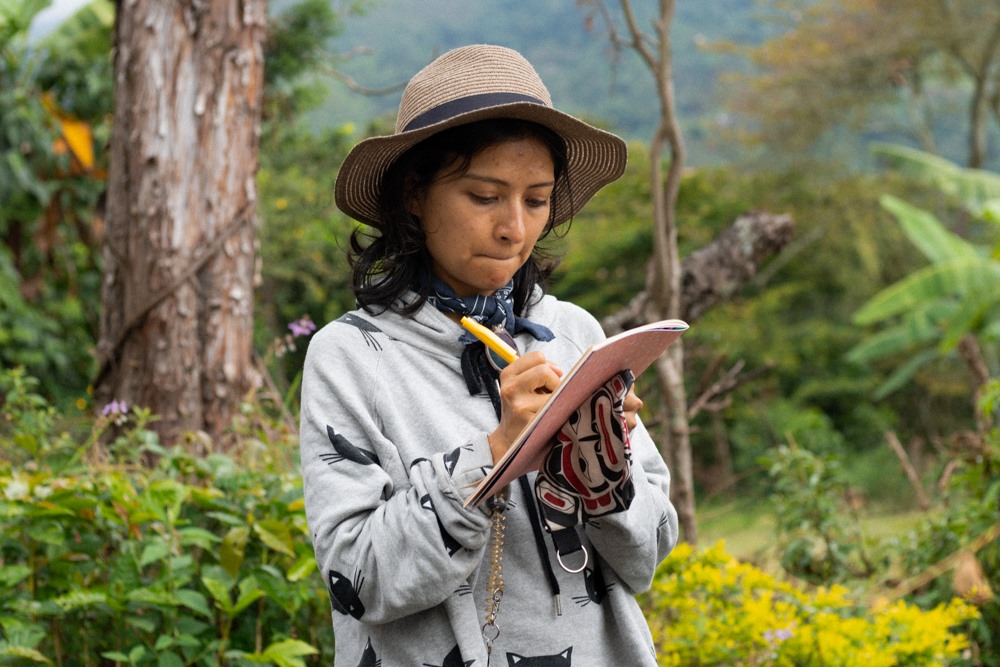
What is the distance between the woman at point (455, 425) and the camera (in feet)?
4.31

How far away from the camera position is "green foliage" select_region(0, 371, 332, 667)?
7.47 ft

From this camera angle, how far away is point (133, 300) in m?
3.62

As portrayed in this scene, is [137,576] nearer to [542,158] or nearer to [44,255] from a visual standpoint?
[542,158]

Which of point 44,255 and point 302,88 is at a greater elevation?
point 302,88

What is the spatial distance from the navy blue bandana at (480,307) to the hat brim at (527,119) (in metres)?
0.18

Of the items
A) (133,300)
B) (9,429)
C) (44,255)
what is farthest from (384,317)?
(44,255)

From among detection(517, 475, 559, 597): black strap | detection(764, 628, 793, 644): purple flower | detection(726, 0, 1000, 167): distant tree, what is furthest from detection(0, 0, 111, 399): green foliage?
detection(726, 0, 1000, 167): distant tree

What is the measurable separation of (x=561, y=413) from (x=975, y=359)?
372cm

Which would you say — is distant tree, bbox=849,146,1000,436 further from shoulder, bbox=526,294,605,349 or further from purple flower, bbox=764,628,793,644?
shoulder, bbox=526,294,605,349

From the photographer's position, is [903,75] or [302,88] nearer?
[302,88]

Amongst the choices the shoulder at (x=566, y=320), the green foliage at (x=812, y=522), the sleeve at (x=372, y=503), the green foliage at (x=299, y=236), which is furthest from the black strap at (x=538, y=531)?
the green foliage at (x=299, y=236)

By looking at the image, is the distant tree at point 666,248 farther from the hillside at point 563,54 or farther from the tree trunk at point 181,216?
the hillside at point 563,54

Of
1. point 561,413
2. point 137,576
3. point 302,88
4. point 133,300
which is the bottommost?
point 137,576

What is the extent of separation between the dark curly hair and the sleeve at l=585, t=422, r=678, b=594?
34cm
